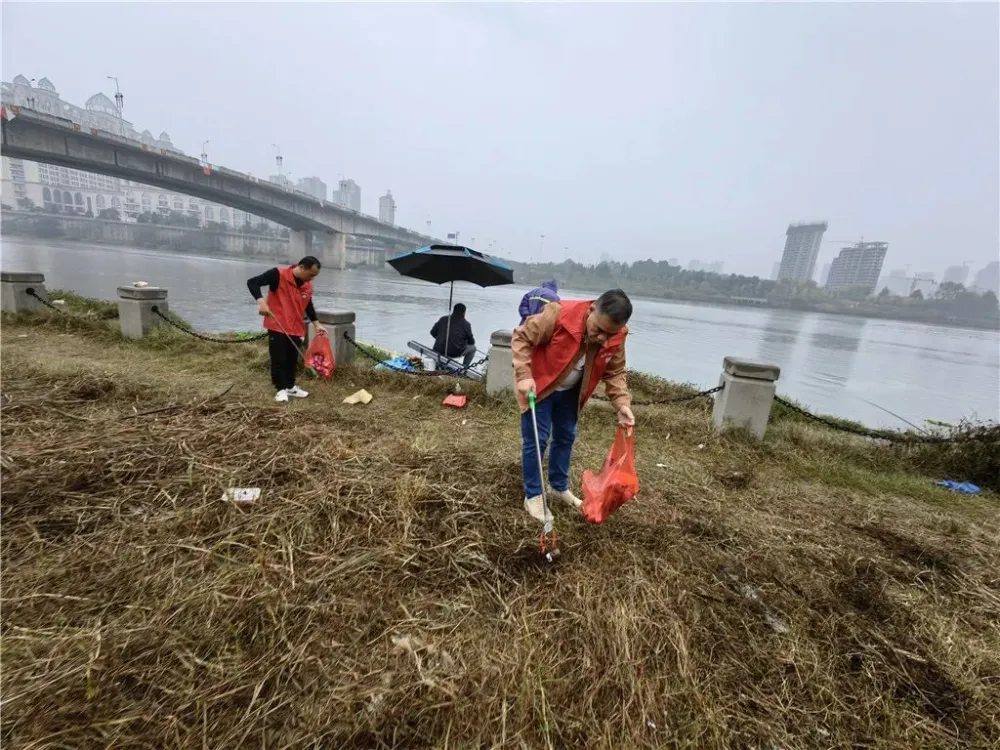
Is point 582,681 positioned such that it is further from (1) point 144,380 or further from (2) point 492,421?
(1) point 144,380

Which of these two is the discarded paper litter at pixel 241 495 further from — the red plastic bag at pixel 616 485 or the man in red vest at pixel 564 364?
the red plastic bag at pixel 616 485

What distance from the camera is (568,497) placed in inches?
129

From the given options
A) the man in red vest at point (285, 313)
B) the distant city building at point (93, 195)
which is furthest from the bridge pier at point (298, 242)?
the man in red vest at point (285, 313)

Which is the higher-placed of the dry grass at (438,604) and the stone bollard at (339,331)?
the stone bollard at (339,331)

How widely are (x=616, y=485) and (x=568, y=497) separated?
548 millimetres

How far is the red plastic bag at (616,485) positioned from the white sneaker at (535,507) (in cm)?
29

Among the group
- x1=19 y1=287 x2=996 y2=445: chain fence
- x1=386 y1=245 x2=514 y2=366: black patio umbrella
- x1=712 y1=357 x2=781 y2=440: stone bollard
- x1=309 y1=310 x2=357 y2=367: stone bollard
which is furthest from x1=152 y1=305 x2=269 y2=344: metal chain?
x1=712 y1=357 x2=781 y2=440: stone bollard

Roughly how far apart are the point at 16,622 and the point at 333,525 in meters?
1.29

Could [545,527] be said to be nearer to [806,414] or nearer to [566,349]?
[566,349]

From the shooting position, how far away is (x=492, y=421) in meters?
4.99

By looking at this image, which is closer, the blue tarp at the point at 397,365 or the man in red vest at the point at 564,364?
the man in red vest at the point at 564,364

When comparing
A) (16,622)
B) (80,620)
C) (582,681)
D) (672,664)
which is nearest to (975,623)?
(672,664)

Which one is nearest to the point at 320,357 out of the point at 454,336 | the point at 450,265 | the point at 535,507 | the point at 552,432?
the point at 454,336

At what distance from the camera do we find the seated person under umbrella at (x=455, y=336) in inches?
283
